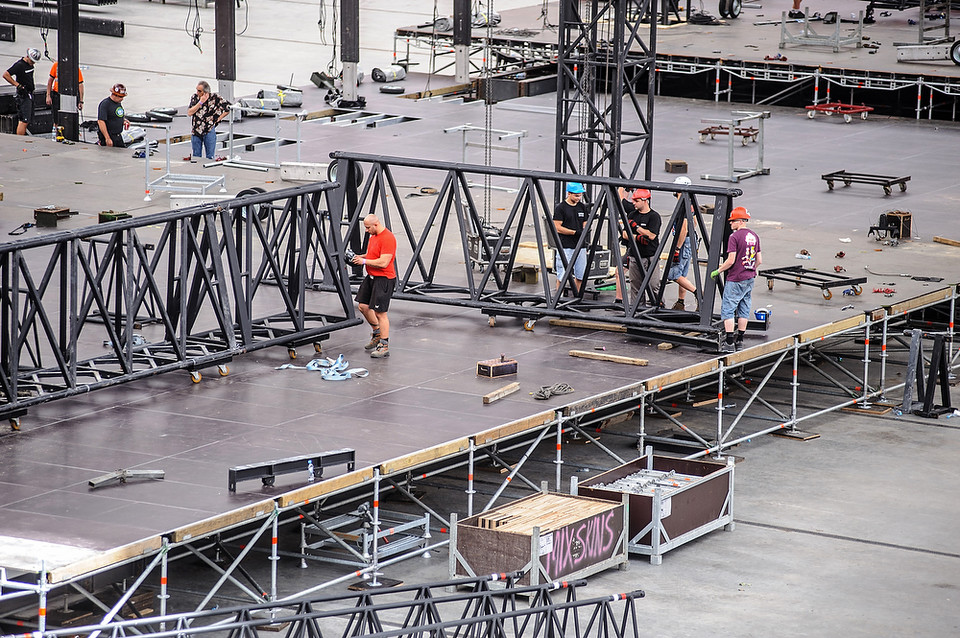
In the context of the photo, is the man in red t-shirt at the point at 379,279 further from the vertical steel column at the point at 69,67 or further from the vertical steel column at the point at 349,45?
the vertical steel column at the point at 349,45

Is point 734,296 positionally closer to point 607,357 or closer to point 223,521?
point 607,357

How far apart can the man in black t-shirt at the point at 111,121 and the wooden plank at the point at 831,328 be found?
18346 millimetres

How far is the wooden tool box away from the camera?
52.9ft

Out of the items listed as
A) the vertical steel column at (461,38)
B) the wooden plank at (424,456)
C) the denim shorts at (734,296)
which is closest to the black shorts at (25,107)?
the vertical steel column at (461,38)

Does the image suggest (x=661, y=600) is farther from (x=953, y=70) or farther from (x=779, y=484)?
(x=953, y=70)

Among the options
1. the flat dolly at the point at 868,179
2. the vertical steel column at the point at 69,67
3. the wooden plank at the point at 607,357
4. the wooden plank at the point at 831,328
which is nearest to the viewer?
the wooden plank at the point at 607,357

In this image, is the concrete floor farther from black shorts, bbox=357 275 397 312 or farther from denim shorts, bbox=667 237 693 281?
denim shorts, bbox=667 237 693 281

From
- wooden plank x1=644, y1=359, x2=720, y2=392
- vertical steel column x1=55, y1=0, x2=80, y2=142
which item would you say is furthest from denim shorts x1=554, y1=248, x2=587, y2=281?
vertical steel column x1=55, y1=0, x2=80, y2=142

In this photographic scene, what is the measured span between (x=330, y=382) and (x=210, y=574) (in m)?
3.58

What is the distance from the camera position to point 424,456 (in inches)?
662

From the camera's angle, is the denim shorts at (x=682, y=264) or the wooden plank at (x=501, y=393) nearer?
the wooden plank at (x=501, y=393)

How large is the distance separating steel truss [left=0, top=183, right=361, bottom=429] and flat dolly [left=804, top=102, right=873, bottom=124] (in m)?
21.5

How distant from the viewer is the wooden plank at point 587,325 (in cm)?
2259

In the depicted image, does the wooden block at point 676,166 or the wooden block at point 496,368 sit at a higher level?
the wooden block at point 676,166
